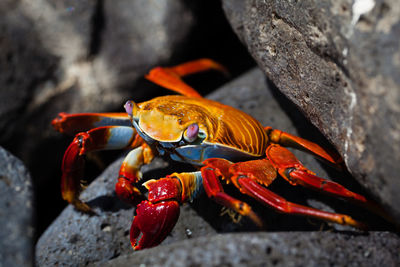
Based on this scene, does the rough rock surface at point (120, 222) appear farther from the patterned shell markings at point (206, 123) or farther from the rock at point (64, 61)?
the rock at point (64, 61)

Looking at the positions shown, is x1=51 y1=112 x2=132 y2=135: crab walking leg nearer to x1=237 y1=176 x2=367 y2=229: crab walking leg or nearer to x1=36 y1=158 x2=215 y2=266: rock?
x1=36 y1=158 x2=215 y2=266: rock

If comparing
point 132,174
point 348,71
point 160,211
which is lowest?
point 132,174

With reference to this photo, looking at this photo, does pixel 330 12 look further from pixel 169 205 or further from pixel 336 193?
pixel 169 205

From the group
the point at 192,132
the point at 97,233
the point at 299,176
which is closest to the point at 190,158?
the point at 192,132

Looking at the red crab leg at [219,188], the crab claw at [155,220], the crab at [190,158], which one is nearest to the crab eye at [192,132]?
the crab at [190,158]

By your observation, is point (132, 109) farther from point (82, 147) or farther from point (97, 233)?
point (97, 233)

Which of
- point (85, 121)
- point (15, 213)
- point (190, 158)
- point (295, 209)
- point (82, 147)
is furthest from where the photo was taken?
point (85, 121)

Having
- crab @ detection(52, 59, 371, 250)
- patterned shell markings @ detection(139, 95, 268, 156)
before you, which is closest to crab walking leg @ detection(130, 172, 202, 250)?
crab @ detection(52, 59, 371, 250)
